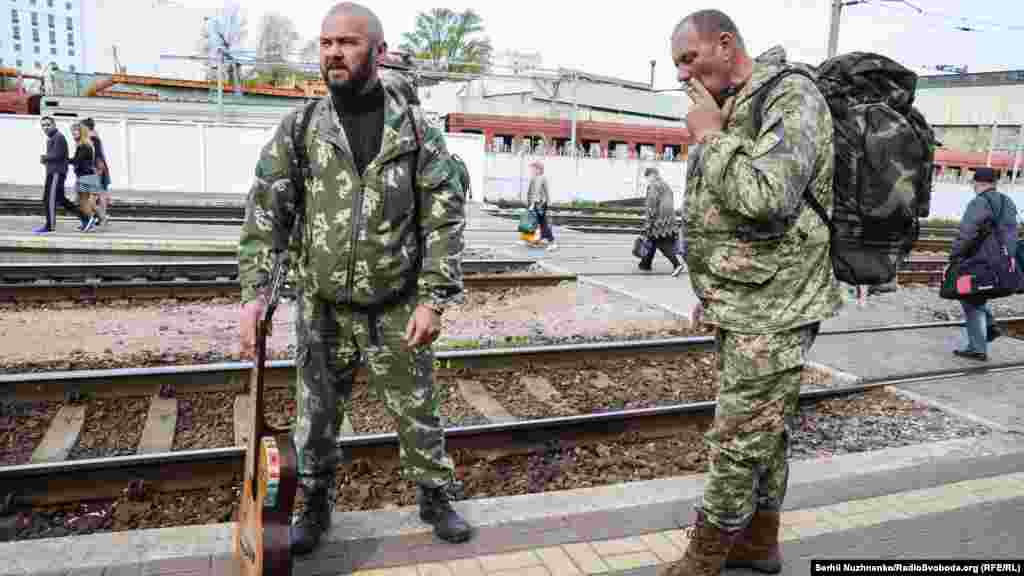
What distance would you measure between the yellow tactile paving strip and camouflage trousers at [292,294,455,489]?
433 millimetres

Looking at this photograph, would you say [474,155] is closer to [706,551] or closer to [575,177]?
[575,177]

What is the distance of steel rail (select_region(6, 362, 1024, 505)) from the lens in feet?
13.1

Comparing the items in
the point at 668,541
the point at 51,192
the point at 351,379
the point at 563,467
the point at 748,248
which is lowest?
the point at 563,467

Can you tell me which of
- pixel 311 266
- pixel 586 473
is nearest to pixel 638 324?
pixel 586 473

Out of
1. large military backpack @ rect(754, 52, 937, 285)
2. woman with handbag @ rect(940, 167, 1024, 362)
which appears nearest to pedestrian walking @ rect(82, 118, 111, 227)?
woman with handbag @ rect(940, 167, 1024, 362)

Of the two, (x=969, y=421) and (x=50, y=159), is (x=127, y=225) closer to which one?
(x=50, y=159)

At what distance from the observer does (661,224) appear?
42.4ft

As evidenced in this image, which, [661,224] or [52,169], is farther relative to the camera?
[52,169]

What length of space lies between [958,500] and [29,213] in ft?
58.6

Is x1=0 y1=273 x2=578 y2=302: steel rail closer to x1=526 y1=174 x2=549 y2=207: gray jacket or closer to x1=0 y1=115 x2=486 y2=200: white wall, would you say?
x1=526 y1=174 x2=549 y2=207: gray jacket

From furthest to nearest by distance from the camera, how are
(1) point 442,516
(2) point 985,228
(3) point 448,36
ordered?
(3) point 448,36 < (2) point 985,228 < (1) point 442,516

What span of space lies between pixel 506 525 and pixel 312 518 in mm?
913

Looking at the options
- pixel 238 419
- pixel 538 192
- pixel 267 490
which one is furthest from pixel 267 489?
pixel 538 192

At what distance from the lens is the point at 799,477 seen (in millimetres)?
4332
